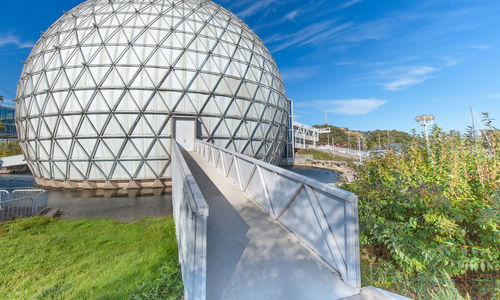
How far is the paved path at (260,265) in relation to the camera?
233 centimetres

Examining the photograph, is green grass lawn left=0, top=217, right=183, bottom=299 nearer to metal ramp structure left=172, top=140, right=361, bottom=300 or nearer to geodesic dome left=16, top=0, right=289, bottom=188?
metal ramp structure left=172, top=140, right=361, bottom=300

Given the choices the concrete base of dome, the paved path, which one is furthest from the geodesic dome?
the paved path

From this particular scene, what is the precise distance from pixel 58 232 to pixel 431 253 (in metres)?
10.4

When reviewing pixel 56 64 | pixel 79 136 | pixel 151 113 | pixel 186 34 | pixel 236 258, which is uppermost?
pixel 186 34

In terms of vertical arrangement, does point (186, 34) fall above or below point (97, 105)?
above

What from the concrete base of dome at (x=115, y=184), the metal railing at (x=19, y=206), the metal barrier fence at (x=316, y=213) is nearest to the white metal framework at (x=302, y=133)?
the concrete base of dome at (x=115, y=184)

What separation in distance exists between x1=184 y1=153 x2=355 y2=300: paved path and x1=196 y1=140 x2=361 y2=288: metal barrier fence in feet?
0.52

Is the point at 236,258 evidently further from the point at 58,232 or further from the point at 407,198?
the point at 58,232

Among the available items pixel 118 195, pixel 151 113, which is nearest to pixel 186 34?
pixel 151 113

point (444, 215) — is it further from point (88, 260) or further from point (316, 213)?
point (88, 260)

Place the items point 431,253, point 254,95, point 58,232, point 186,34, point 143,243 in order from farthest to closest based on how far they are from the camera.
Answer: point 254,95
point 186,34
point 58,232
point 143,243
point 431,253

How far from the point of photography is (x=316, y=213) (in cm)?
307

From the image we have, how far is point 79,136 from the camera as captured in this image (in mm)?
13688

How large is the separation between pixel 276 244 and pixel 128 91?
14829 mm
